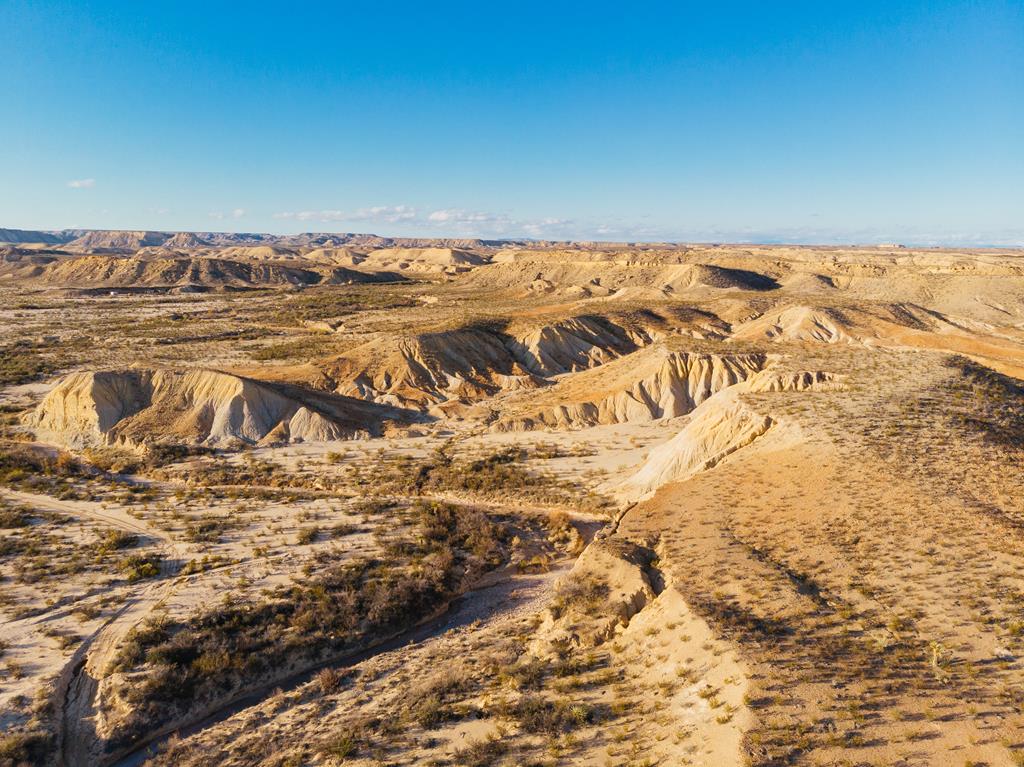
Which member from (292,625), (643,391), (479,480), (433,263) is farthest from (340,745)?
(433,263)

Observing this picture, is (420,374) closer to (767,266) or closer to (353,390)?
(353,390)

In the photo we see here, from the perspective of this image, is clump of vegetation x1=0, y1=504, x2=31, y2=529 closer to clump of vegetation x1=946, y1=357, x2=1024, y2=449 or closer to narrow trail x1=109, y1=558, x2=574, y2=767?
narrow trail x1=109, y1=558, x2=574, y2=767

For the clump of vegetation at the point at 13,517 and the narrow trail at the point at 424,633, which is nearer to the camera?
the narrow trail at the point at 424,633

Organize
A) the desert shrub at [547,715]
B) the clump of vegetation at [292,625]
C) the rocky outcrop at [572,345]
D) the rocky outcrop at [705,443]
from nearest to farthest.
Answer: the desert shrub at [547,715] → the clump of vegetation at [292,625] → the rocky outcrop at [705,443] → the rocky outcrop at [572,345]

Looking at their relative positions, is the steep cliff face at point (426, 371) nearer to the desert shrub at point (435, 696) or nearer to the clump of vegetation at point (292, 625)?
the clump of vegetation at point (292, 625)

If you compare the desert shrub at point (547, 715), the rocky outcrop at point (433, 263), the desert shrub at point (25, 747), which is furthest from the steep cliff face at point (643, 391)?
the rocky outcrop at point (433, 263)

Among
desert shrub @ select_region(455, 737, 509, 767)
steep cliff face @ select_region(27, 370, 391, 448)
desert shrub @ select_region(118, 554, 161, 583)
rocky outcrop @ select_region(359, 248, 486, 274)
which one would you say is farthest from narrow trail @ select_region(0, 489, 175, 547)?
rocky outcrop @ select_region(359, 248, 486, 274)

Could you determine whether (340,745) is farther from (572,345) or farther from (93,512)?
(572,345)
